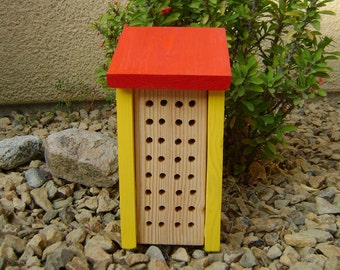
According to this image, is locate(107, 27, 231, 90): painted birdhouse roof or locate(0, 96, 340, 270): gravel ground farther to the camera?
locate(0, 96, 340, 270): gravel ground

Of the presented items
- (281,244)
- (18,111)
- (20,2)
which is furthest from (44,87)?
(281,244)

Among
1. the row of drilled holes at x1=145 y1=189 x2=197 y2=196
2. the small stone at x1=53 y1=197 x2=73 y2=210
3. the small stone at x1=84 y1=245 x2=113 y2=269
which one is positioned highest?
the row of drilled holes at x1=145 y1=189 x2=197 y2=196

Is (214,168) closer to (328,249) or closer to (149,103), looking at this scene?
(149,103)

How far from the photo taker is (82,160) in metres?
2.06

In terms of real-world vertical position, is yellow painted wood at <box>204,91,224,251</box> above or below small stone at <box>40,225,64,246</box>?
above

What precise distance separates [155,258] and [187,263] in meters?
0.11

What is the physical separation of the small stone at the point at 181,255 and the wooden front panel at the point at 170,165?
0.03 m

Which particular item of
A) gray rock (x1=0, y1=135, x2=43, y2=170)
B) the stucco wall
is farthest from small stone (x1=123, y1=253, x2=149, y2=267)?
the stucco wall

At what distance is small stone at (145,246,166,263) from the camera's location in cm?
165

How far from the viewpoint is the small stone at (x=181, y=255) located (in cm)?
166

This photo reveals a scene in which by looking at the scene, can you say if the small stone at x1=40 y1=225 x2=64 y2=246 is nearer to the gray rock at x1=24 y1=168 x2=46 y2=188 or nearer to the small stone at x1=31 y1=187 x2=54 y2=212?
the small stone at x1=31 y1=187 x2=54 y2=212

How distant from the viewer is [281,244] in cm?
176

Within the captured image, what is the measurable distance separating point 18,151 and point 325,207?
1.34m

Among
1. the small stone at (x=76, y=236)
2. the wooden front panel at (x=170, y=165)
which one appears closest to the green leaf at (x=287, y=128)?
the wooden front panel at (x=170, y=165)
